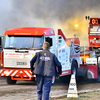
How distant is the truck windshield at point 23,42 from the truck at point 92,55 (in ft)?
12.6

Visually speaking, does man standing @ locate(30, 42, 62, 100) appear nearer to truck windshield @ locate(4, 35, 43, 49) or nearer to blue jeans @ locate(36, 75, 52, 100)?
blue jeans @ locate(36, 75, 52, 100)

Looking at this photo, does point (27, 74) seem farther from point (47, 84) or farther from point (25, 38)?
point (47, 84)

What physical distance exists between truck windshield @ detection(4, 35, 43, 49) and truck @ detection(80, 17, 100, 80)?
3847 millimetres

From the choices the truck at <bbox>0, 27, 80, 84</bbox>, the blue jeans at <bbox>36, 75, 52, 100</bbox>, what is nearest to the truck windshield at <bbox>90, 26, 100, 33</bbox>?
the truck at <bbox>0, 27, 80, 84</bbox>

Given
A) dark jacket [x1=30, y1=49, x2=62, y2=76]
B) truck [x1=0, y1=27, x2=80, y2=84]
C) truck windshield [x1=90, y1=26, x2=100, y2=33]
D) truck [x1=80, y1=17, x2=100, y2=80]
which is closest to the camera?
dark jacket [x1=30, y1=49, x2=62, y2=76]

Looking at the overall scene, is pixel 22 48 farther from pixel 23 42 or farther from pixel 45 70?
pixel 45 70

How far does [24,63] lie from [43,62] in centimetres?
489

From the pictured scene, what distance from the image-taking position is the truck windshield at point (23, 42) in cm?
1064

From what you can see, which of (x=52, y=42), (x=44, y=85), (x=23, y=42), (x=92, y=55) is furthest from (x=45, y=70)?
(x=92, y=55)

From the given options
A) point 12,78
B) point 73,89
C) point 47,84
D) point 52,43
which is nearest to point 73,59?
point 52,43

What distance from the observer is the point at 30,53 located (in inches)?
414

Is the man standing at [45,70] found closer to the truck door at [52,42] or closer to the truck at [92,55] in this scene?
the truck door at [52,42]

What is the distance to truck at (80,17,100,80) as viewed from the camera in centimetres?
1322

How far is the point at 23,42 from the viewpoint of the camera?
1076 centimetres
